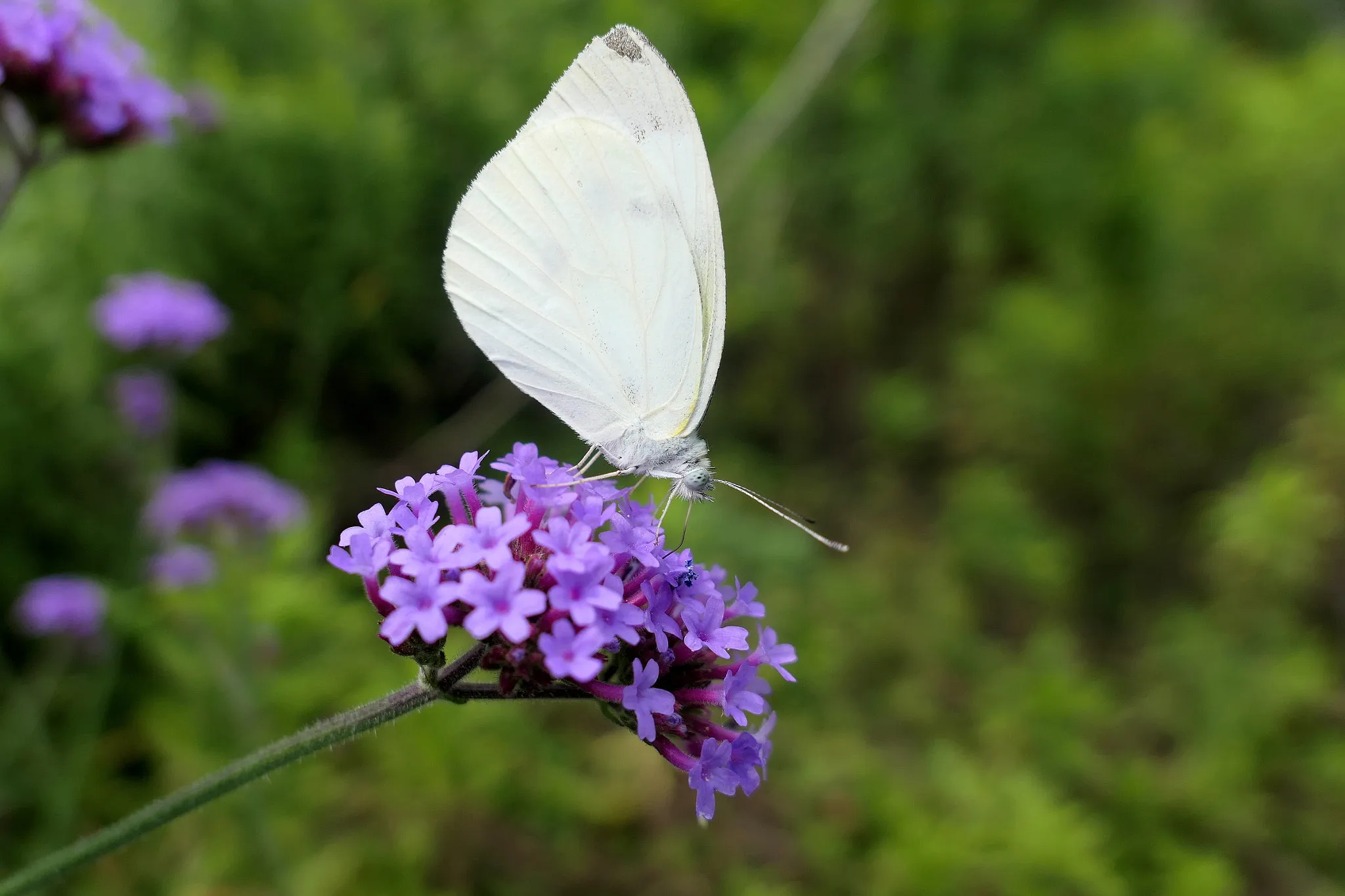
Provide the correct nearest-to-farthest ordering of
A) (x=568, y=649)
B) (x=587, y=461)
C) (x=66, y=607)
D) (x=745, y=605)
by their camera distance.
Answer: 1. (x=568, y=649)
2. (x=745, y=605)
3. (x=587, y=461)
4. (x=66, y=607)

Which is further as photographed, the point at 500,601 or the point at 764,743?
the point at 764,743

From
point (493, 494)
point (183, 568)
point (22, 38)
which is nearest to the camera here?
point (493, 494)

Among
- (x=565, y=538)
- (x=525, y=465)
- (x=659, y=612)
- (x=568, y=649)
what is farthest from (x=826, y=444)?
(x=568, y=649)

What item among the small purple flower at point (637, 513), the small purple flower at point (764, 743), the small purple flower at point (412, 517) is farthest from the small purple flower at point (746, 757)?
the small purple flower at point (412, 517)

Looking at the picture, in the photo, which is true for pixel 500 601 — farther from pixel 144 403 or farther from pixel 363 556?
pixel 144 403

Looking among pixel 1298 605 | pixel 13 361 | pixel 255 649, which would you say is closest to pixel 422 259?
pixel 13 361

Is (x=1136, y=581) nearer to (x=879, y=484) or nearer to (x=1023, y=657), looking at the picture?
(x=1023, y=657)

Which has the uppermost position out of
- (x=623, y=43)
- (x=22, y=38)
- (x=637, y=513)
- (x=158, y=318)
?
(x=623, y=43)
